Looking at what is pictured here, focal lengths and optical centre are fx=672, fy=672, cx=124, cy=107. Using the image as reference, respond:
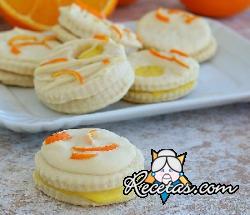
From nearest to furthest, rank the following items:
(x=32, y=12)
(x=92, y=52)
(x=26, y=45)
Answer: (x=92, y=52) → (x=26, y=45) → (x=32, y=12)

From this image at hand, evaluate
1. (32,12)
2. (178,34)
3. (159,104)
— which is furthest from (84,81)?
(32,12)

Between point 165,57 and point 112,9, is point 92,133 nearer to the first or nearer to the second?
point 165,57

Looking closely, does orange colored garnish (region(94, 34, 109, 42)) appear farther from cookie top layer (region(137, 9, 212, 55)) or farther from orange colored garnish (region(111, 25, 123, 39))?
cookie top layer (region(137, 9, 212, 55))

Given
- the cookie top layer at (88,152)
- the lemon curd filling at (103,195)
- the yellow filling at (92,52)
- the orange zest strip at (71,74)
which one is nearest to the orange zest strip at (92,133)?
the cookie top layer at (88,152)

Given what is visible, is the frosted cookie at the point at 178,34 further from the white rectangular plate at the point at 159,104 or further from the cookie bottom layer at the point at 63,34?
Answer: the cookie bottom layer at the point at 63,34

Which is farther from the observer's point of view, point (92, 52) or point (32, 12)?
point (32, 12)

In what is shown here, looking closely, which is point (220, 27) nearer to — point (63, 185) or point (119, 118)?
point (119, 118)

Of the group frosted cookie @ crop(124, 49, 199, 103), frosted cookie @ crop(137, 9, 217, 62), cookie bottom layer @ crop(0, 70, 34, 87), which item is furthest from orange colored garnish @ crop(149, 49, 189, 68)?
cookie bottom layer @ crop(0, 70, 34, 87)
